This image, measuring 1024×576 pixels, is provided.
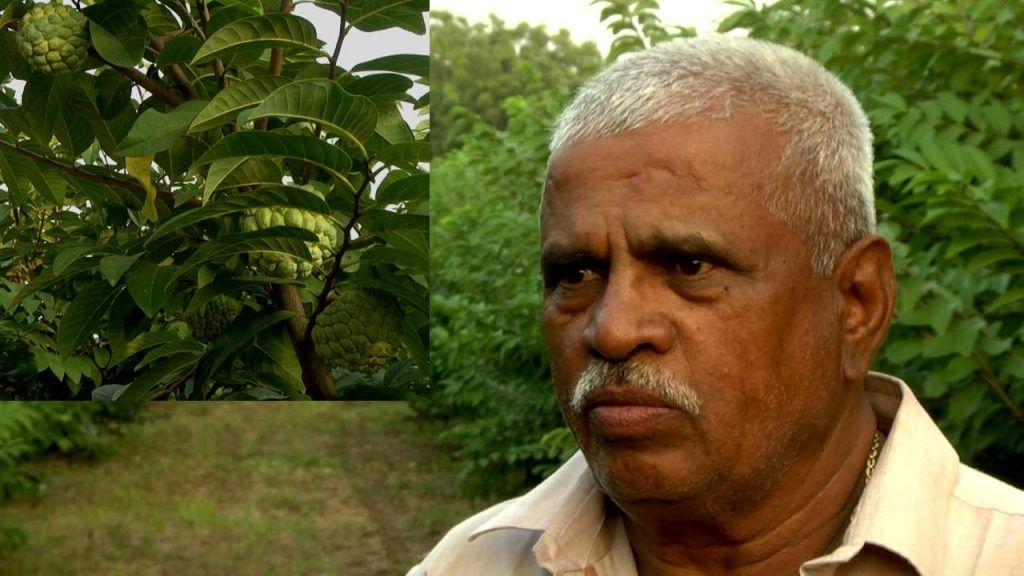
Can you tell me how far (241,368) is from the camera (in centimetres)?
229

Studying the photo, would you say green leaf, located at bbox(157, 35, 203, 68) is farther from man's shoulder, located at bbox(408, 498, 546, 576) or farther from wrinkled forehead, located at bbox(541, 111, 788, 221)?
wrinkled forehead, located at bbox(541, 111, 788, 221)

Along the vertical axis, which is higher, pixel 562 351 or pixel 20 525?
pixel 562 351

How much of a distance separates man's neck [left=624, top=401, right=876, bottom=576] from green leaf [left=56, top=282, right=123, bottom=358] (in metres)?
1.38

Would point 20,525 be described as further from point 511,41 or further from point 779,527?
point 779,527

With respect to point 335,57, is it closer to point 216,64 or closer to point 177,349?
point 216,64

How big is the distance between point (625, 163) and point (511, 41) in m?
2.37

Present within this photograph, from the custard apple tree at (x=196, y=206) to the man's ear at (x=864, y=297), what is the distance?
1144mm

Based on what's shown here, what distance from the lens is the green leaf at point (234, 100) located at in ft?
6.91

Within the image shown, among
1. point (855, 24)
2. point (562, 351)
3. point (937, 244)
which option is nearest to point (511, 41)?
point (855, 24)

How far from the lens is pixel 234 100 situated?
2.13 m

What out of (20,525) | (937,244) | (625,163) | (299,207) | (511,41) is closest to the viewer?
(625,163)

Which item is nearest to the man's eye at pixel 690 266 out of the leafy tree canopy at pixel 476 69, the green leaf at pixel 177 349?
the green leaf at pixel 177 349

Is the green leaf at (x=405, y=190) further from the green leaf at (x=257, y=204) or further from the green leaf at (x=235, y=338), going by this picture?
the green leaf at (x=235, y=338)

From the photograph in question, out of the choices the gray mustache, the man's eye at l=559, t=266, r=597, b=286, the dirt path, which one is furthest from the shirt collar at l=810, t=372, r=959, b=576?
the dirt path
